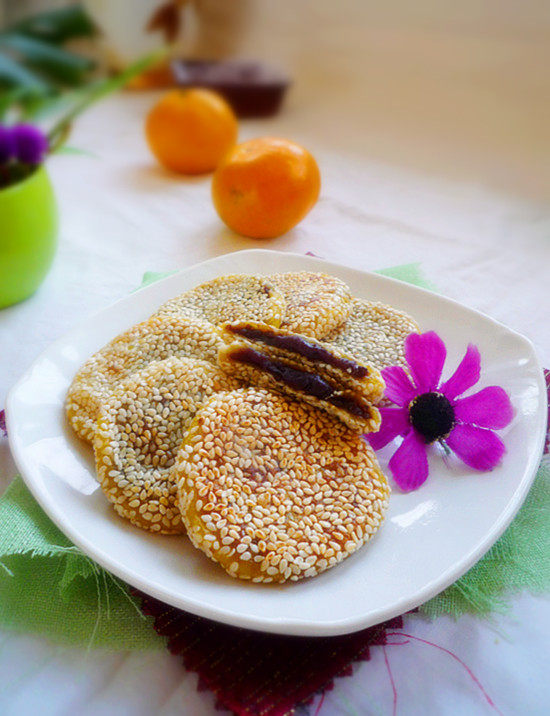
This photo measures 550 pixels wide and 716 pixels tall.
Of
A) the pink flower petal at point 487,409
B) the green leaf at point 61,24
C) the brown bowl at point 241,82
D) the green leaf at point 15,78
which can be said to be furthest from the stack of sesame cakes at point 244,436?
the green leaf at point 61,24

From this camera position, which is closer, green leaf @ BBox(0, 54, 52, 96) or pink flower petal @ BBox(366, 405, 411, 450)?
pink flower petal @ BBox(366, 405, 411, 450)

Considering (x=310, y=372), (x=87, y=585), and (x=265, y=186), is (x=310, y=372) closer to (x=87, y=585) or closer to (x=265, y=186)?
(x=87, y=585)

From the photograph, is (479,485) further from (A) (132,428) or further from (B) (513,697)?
(A) (132,428)

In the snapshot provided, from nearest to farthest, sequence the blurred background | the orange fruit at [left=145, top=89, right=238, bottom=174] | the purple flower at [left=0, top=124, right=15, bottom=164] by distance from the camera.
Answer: the purple flower at [left=0, top=124, right=15, bottom=164]
the orange fruit at [left=145, top=89, right=238, bottom=174]
the blurred background

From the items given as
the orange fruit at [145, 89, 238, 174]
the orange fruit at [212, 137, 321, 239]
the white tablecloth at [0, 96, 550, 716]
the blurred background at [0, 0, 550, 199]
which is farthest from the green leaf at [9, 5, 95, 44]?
the orange fruit at [212, 137, 321, 239]

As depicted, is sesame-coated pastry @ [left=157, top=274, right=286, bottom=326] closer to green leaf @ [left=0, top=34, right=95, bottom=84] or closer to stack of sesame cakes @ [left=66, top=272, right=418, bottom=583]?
stack of sesame cakes @ [left=66, top=272, right=418, bottom=583]

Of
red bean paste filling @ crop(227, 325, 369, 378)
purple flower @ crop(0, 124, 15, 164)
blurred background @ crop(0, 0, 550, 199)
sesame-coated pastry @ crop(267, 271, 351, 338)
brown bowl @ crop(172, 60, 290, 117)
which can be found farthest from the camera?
brown bowl @ crop(172, 60, 290, 117)

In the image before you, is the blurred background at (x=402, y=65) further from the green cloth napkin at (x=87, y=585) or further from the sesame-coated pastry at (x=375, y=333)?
the green cloth napkin at (x=87, y=585)
